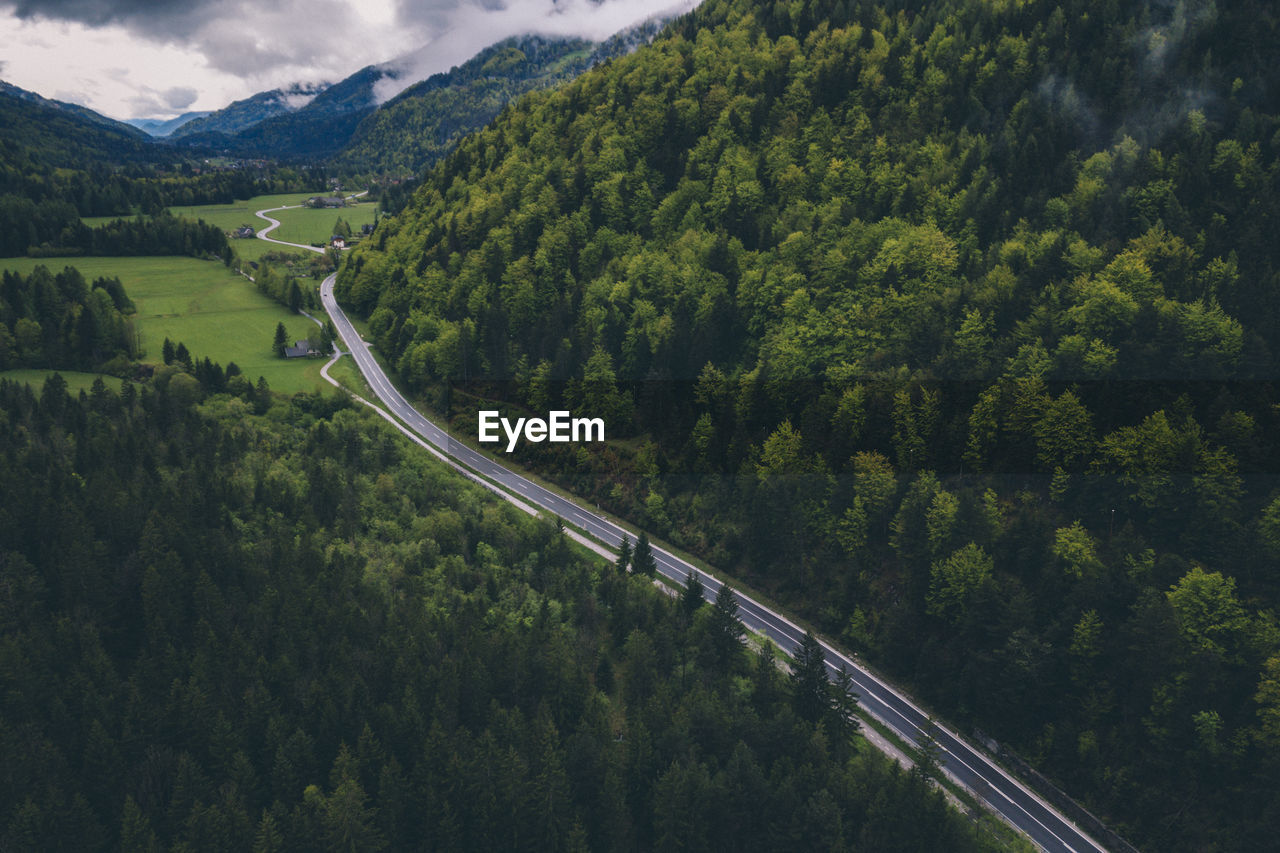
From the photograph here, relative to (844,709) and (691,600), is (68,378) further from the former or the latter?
(844,709)

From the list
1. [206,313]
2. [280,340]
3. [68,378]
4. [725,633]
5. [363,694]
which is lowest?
[363,694]

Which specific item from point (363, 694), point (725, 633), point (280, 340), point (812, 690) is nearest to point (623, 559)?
point (725, 633)

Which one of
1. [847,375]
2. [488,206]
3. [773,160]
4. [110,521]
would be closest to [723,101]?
[773,160]

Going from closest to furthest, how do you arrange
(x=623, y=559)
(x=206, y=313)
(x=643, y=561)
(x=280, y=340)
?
(x=623, y=559), (x=643, y=561), (x=280, y=340), (x=206, y=313)

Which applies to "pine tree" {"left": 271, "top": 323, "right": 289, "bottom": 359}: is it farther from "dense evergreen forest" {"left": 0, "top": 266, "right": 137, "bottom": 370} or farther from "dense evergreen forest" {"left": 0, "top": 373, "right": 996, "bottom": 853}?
"dense evergreen forest" {"left": 0, "top": 373, "right": 996, "bottom": 853}

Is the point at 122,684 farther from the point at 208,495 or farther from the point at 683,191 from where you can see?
the point at 683,191

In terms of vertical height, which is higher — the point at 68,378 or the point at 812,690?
the point at 68,378

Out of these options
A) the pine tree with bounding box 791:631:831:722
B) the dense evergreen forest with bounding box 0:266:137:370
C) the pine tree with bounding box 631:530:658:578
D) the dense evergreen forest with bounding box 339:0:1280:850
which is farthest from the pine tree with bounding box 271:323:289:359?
the pine tree with bounding box 791:631:831:722

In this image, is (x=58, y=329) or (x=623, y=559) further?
(x=58, y=329)

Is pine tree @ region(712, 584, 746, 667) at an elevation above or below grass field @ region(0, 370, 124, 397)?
below
